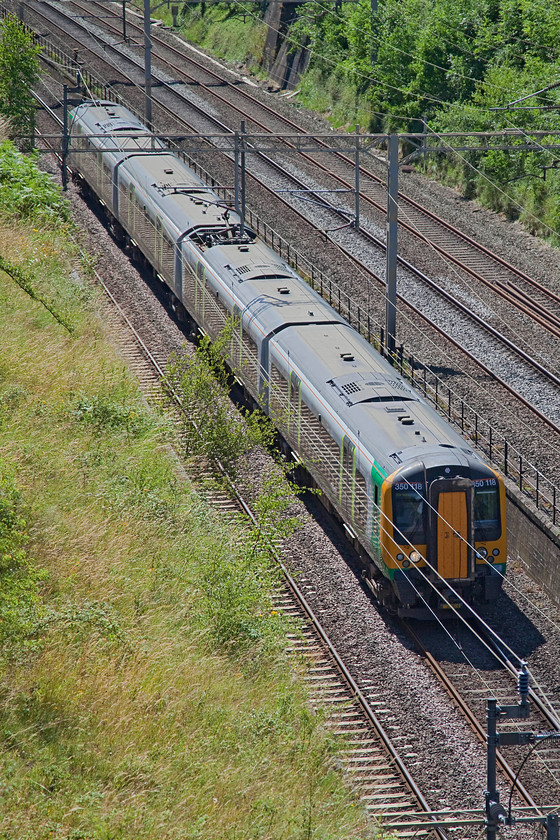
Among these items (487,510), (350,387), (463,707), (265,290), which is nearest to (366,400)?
(350,387)

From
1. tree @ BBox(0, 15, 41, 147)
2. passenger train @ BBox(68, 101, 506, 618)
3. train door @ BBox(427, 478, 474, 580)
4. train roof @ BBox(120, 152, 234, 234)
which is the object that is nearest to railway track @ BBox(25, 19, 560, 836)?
passenger train @ BBox(68, 101, 506, 618)

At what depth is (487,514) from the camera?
628 inches

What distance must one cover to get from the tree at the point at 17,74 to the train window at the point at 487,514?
2399 centimetres

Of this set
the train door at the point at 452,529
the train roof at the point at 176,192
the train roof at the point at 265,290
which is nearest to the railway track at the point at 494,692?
the train door at the point at 452,529

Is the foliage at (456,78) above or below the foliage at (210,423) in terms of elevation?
above

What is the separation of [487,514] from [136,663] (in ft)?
21.1

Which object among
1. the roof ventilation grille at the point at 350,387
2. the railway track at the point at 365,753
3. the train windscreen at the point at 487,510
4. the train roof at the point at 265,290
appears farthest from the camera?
the train roof at the point at 265,290

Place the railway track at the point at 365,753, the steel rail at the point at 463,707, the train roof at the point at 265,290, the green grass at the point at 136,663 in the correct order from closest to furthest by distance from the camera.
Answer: the green grass at the point at 136,663
the railway track at the point at 365,753
the steel rail at the point at 463,707
the train roof at the point at 265,290

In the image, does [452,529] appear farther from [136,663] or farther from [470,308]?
[470,308]

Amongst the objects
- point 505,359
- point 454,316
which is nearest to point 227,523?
point 505,359

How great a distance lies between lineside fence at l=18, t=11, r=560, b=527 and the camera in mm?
19594

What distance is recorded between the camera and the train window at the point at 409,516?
15477 millimetres

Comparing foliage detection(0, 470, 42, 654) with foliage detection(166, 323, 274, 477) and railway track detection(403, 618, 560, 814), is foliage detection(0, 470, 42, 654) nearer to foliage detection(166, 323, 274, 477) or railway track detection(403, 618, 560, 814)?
railway track detection(403, 618, 560, 814)

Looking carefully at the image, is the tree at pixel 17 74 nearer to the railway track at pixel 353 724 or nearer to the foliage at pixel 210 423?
the foliage at pixel 210 423
